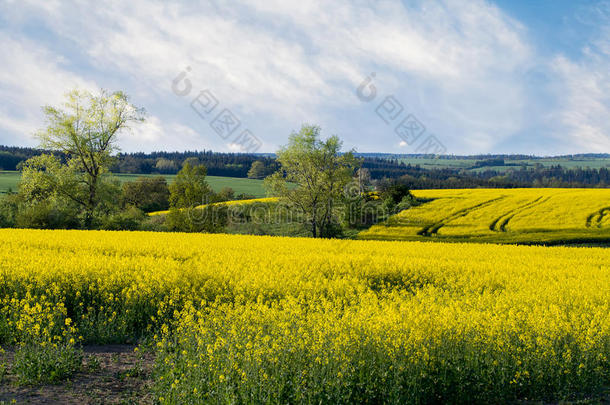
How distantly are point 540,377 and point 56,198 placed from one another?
4083 centimetres

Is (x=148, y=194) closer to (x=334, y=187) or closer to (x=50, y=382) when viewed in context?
(x=334, y=187)

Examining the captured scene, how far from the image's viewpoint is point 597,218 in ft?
128

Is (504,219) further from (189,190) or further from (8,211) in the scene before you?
(8,211)

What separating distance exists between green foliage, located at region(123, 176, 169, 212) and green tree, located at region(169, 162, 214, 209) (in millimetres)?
28872

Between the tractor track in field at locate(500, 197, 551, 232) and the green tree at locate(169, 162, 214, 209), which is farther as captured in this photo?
the green tree at locate(169, 162, 214, 209)

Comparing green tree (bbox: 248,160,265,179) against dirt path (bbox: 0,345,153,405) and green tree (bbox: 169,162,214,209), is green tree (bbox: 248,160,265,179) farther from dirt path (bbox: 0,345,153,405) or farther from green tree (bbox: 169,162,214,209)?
dirt path (bbox: 0,345,153,405)

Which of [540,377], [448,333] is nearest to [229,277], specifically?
[448,333]

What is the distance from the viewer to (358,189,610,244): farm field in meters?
34.2

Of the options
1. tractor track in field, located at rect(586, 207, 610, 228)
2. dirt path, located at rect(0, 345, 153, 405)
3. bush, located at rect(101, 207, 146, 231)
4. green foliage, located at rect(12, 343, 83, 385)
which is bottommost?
dirt path, located at rect(0, 345, 153, 405)

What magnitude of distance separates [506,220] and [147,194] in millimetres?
55080

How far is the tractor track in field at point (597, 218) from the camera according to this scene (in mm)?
37191

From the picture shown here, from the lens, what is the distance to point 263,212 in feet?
162

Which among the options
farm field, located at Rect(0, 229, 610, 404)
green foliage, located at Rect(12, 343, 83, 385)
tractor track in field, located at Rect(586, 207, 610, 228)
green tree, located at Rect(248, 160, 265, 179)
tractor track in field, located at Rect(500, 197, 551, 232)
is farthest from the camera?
green tree, located at Rect(248, 160, 265, 179)

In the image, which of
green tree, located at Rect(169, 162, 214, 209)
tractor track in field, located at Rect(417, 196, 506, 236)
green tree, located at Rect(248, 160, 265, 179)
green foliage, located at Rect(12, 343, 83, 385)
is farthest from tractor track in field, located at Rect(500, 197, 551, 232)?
green tree, located at Rect(248, 160, 265, 179)
